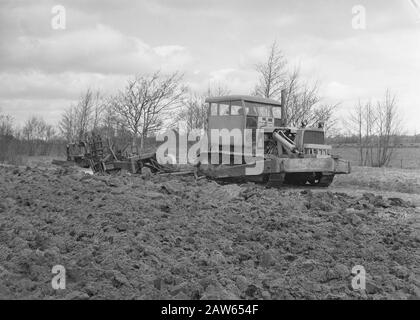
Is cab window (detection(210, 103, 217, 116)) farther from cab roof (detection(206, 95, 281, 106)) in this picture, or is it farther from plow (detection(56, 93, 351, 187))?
cab roof (detection(206, 95, 281, 106))

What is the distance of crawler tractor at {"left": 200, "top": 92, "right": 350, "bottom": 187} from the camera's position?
45.4 ft

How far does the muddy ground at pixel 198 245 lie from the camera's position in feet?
16.2

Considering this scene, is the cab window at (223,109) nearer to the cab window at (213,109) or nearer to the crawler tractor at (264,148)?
the crawler tractor at (264,148)

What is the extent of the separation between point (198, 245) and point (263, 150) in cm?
792

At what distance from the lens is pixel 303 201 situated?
396 inches

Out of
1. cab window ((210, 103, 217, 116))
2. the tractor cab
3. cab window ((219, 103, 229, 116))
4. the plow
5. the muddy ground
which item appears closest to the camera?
the muddy ground

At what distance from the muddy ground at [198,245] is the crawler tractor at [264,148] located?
346cm

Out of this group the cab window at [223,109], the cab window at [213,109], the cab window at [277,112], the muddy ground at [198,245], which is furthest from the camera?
the cab window at [277,112]

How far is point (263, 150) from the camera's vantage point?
14.1 m

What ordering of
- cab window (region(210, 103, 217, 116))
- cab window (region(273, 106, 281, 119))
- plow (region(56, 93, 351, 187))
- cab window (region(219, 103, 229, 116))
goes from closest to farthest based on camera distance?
plow (region(56, 93, 351, 187)) < cab window (region(219, 103, 229, 116)) < cab window (region(210, 103, 217, 116)) < cab window (region(273, 106, 281, 119))

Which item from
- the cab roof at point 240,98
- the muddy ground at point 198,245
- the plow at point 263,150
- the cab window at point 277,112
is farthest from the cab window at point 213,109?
the muddy ground at point 198,245

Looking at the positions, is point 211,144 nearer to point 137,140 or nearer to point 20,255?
point 20,255

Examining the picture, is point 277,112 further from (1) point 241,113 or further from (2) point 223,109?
(2) point 223,109

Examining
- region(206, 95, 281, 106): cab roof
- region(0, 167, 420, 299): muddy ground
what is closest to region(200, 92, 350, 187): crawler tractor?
region(206, 95, 281, 106): cab roof
